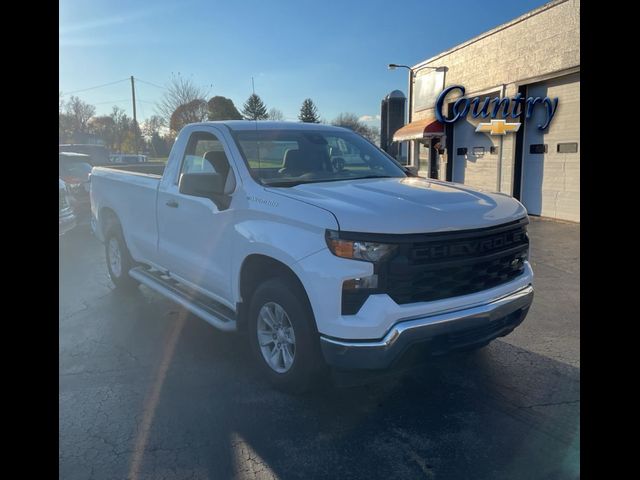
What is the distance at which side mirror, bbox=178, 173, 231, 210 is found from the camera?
153 inches

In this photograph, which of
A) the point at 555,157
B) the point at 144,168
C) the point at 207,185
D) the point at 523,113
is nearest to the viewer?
the point at 207,185

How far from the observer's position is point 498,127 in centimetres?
1435

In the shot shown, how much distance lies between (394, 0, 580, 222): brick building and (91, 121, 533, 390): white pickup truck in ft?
29.5

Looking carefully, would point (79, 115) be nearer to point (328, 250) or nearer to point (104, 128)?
point (104, 128)

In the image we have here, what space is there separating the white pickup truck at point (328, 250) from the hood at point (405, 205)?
0.01 meters

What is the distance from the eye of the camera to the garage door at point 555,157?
39.8 ft

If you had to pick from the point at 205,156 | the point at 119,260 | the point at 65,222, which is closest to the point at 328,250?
the point at 205,156

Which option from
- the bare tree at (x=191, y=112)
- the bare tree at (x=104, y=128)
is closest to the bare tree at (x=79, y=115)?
the bare tree at (x=104, y=128)

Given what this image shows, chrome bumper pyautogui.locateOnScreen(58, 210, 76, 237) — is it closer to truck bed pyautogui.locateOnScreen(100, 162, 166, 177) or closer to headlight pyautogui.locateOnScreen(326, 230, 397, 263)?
truck bed pyautogui.locateOnScreen(100, 162, 166, 177)

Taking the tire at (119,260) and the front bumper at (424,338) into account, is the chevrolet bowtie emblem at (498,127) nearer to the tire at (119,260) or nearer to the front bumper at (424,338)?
the tire at (119,260)

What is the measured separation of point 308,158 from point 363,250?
5.68 feet

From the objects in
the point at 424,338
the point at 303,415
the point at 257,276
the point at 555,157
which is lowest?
the point at 303,415
